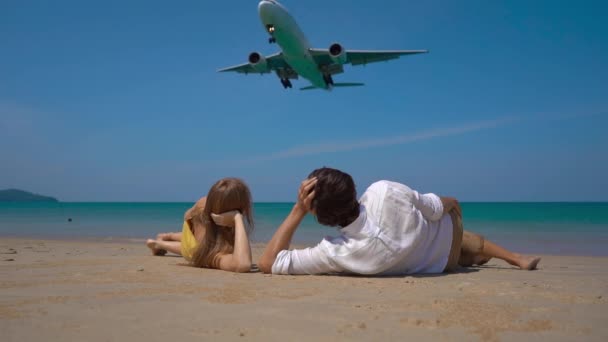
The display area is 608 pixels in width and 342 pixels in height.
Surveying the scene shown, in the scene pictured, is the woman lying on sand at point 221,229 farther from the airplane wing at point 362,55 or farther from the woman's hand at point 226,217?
the airplane wing at point 362,55

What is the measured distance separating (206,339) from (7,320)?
0.94 metres

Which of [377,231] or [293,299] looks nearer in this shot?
[293,299]

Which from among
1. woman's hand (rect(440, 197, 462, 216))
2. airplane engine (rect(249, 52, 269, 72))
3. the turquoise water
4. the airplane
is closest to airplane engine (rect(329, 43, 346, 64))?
the airplane

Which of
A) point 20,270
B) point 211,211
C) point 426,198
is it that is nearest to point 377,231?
point 426,198

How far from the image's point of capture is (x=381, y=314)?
2047mm

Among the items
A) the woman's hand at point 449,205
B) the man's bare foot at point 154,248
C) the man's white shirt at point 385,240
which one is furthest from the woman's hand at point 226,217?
the man's bare foot at point 154,248

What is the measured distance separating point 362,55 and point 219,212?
2330 centimetres

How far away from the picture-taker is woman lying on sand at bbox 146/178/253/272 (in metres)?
3.59

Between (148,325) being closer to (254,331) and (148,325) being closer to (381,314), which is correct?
(254,331)

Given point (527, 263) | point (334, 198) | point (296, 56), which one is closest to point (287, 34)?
point (296, 56)

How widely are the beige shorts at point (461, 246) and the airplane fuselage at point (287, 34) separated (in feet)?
61.8

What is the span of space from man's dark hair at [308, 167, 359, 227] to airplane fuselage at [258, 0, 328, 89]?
19321 millimetres

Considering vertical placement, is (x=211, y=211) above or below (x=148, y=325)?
above

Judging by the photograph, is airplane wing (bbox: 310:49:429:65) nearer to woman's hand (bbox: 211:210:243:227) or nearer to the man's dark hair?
woman's hand (bbox: 211:210:243:227)
